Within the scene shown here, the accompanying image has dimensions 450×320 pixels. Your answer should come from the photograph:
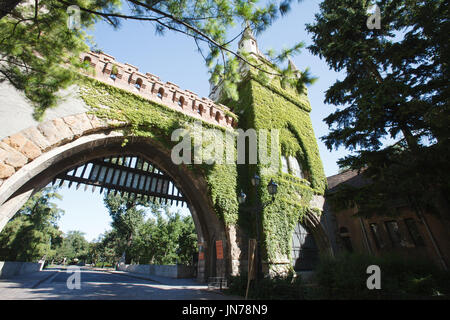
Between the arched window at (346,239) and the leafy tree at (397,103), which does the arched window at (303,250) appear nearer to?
the arched window at (346,239)

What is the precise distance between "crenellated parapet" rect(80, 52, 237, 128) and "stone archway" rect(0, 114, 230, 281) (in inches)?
79.2

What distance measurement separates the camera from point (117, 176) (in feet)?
32.6

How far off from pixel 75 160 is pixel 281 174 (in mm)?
9784

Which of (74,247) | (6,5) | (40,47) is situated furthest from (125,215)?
(74,247)

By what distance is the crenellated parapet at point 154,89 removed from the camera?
Answer: 25.1 feet

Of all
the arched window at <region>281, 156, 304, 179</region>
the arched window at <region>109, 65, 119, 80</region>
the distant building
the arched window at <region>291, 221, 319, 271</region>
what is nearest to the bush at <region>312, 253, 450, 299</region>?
the distant building

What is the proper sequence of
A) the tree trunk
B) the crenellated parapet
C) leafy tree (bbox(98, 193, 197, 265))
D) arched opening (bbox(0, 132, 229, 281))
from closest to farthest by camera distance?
the tree trunk < arched opening (bbox(0, 132, 229, 281)) < the crenellated parapet < leafy tree (bbox(98, 193, 197, 265))

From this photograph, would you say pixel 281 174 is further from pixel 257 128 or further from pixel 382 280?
pixel 382 280

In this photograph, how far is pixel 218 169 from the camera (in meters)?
9.67

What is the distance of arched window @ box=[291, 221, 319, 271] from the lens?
10.2 m

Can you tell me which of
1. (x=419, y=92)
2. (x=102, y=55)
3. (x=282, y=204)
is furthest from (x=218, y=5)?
(x=282, y=204)

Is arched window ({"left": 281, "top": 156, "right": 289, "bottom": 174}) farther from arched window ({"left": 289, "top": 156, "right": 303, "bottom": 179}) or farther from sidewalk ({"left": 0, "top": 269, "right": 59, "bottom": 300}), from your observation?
sidewalk ({"left": 0, "top": 269, "right": 59, "bottom": 300})
